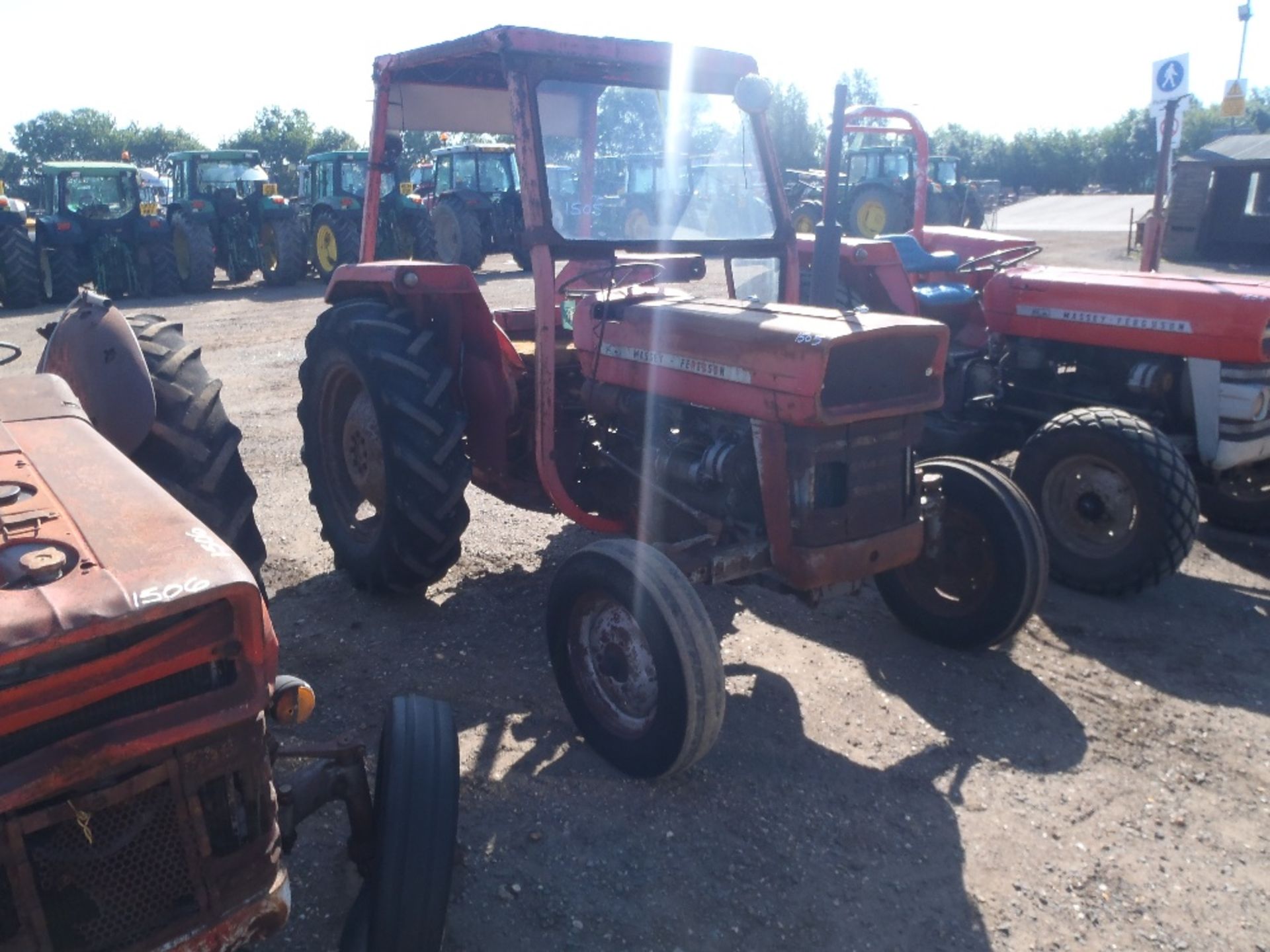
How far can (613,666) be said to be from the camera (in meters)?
3.16

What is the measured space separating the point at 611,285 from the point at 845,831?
78.7 inches

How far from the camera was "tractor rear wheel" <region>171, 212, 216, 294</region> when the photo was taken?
52.5ft

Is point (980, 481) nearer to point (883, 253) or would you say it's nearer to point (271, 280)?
point (883, 253)

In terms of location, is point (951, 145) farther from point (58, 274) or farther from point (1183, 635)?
point (1183, 635)

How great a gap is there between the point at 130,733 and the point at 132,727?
0.01 metres

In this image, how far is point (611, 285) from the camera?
369 cm

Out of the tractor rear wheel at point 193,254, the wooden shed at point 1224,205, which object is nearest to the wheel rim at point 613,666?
the tractor rear wheel at point 193,254

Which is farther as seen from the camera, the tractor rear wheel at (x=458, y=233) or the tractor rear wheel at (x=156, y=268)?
the tractor rear wheel at (x=458, y=233)

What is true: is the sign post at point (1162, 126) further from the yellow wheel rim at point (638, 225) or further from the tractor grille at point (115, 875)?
the tractor grille at point (115, 875)

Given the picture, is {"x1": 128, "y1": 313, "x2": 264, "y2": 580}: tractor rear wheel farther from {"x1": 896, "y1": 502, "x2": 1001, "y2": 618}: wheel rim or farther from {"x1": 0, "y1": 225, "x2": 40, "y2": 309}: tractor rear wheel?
{"x1": 0, "y1": 225, "x2": 40, "y2": 309}: tractor rear wheel

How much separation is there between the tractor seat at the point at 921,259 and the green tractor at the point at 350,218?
10.6 m

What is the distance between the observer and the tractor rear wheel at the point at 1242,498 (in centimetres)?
517

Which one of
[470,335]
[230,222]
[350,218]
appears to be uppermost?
[350,218]

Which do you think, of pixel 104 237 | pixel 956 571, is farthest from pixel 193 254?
pixel 956 571
